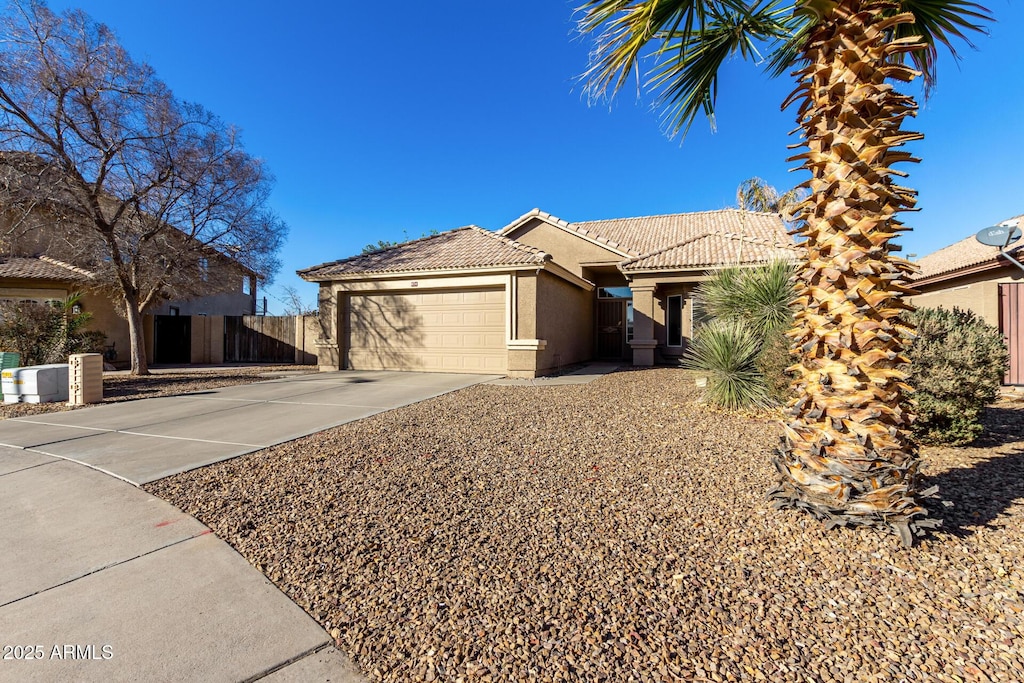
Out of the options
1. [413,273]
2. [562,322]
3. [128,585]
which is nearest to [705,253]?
[562,322]

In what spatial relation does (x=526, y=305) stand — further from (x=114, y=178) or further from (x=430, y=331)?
(x=114, y=178)

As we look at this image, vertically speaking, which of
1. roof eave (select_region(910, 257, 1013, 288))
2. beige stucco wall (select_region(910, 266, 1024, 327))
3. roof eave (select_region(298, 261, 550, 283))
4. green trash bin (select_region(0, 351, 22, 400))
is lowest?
green trash bin (select_region(0, 351, 22, 400))

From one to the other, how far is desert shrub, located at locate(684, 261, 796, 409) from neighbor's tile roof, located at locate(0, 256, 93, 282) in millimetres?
19449

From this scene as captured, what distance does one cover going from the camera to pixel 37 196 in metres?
11.0

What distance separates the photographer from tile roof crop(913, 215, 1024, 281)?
463 inches

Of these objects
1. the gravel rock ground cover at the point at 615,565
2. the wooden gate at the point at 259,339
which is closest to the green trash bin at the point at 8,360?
the wooden gate at the point at 259,339

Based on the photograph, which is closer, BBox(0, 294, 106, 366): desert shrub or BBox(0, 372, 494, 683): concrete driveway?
BBox(0, 372, 494, 683): concrete driveway

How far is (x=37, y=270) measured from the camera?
1662cm

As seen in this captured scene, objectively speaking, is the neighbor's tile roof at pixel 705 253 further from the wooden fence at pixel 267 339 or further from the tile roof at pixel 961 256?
the wooden fence at pixel 267 339

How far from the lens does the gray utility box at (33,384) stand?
9094 millimetres

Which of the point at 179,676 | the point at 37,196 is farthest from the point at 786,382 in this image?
the point at 37,196

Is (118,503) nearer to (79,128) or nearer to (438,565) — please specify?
(438,565)

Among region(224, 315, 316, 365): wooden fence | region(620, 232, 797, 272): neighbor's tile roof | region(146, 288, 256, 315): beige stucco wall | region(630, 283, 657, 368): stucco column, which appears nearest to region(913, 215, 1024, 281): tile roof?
region(620, 232, 797, 272): neighbor's tile roof

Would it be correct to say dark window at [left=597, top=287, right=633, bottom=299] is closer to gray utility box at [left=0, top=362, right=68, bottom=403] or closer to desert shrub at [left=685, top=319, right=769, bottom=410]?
desert shrub at [left=685, top=319, right=769, bottom=410]
